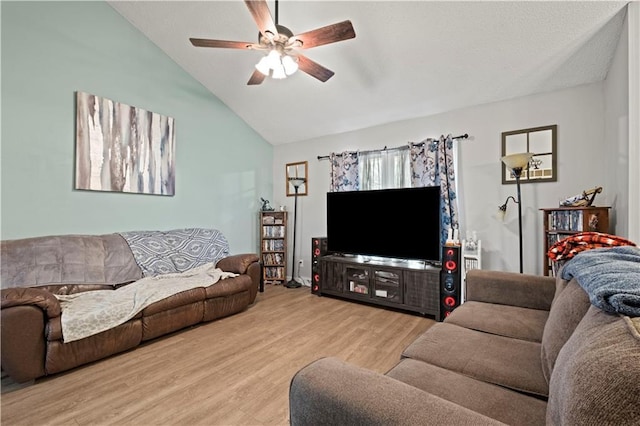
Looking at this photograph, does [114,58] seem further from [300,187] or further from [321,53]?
[300,187]

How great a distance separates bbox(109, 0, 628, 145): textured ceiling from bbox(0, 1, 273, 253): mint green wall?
1.23 ft

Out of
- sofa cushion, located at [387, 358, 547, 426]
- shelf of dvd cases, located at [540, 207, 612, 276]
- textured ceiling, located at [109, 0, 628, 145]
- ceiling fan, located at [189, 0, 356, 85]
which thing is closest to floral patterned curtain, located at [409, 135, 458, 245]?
textured ceiling, located at [109, 0, 628, 145]

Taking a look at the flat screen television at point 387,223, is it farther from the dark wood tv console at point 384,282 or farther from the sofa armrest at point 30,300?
the sofa armrest at point 30,300

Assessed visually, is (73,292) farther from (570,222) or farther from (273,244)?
(570,222)

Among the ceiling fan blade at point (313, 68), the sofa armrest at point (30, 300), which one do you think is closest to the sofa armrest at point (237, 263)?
the sofa armrest at point (30, 300)

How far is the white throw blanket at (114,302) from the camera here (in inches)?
80.4

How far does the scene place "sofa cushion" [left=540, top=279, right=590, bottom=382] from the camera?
1.06 m

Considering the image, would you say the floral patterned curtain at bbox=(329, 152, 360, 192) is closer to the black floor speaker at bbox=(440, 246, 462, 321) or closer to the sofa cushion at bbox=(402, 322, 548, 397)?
the black floor speaker at bbox=(440, 246, 462, 321)

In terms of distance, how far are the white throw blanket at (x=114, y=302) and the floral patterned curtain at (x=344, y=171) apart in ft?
7.07

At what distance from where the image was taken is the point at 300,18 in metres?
2.81

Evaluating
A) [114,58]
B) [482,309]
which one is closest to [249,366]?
[482,309]

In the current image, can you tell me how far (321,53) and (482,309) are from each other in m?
2.97

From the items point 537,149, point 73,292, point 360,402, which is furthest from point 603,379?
point 73,292

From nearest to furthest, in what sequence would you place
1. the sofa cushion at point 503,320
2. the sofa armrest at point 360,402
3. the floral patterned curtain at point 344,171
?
the sofa armrest at point 360,402 → the sofa cushion at point 503,320 → the floral patterned curtain at point 344,171
